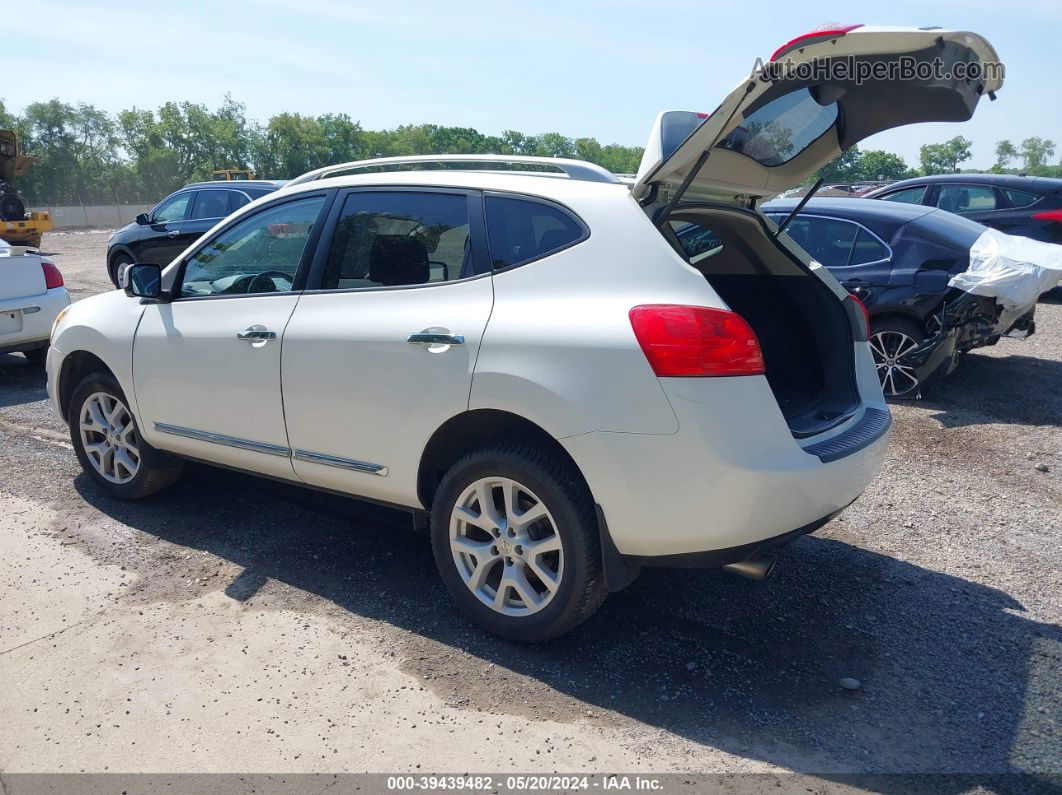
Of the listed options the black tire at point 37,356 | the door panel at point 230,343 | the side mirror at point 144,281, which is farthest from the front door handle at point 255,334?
the black tire at point 37,356

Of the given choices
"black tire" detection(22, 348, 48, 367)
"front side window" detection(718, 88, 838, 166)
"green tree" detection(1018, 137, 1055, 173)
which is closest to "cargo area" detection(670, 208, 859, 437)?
"front side window" detection(718, 88, 838, 166)

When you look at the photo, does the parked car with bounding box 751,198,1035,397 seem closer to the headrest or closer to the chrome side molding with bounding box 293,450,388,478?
the headrest

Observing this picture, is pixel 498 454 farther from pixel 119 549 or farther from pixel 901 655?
pixel 119 549

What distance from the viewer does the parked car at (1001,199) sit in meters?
11.0

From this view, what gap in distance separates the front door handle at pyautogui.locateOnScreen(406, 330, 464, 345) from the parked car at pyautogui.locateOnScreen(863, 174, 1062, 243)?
9018 mm

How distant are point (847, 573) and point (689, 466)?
1704mm

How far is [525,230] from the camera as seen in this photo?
353cm

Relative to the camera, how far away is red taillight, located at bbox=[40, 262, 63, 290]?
8.57 meters

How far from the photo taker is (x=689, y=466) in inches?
118

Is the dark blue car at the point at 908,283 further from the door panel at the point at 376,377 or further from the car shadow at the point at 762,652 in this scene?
the door panel at the point at 376,377

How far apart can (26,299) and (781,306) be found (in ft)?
23.8

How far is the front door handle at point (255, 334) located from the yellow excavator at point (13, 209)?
25470 mm

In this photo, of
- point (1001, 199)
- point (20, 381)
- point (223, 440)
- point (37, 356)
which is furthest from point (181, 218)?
point (1001, 199)

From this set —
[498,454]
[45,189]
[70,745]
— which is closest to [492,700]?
[498,454]
